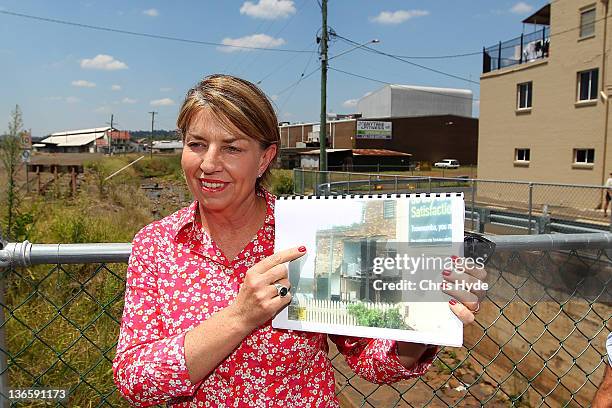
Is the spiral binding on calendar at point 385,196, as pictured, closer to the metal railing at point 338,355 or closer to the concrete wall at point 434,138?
the metal railing at point 338,355

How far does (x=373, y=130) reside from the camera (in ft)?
171

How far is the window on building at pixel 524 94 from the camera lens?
72.2 ft

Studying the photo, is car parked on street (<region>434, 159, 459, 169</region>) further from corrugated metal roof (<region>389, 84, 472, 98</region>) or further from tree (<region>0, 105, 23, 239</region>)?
tree (<region>0, 105, 23, 239</region>)

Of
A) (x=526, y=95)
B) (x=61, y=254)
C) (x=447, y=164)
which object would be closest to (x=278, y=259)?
(x=61, y=254)

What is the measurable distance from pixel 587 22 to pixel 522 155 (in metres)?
5.99

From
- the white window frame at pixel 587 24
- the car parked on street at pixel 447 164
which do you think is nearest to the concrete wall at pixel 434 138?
the car parked on street at pixel 447 164

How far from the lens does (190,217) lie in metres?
1.53

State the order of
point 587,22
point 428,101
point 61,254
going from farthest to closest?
point 428,101 < point 587,22 < point 61,254

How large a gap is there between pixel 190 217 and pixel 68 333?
2867 mm

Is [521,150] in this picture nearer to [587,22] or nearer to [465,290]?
[587,22]

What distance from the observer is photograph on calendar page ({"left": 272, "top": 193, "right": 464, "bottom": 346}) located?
4.34 ft

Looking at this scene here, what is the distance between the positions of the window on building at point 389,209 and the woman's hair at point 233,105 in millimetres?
390

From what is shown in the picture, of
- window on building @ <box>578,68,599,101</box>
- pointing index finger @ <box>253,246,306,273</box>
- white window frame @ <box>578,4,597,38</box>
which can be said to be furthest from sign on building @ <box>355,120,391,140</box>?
pointing index finger @ <box>253,246,306,273</box>

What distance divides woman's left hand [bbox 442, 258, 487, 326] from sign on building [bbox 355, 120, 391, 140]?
165 ft
